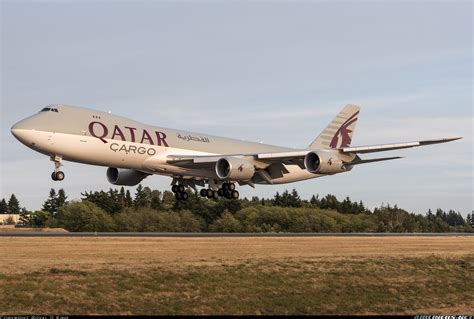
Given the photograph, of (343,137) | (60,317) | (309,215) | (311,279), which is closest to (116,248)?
(311,279)

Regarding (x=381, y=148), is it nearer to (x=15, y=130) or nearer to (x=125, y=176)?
(x=125, y=176)

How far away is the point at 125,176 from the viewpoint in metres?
61.4

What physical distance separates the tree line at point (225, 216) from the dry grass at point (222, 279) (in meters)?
23.2

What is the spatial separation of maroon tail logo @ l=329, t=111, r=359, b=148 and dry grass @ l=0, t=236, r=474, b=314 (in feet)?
69.6

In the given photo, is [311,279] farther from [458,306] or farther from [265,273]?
[458,306]

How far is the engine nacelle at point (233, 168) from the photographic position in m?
55.8

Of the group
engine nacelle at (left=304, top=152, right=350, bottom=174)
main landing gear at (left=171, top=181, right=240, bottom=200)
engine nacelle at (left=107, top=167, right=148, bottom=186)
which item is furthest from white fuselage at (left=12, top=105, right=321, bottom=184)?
engine nacelle at (left=304, top=152, right=350, bottom=174)

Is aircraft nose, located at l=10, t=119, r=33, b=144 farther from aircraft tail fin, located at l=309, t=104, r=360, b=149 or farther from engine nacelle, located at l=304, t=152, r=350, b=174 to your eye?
aircraft tail fin, located at l=309, t=104, r=360, b=149

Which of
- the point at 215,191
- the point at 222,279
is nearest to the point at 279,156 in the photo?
the point at 215,191

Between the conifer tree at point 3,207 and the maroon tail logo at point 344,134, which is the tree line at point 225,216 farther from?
the conifer tree at point 3,207

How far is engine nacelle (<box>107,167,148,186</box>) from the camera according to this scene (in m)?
61.2

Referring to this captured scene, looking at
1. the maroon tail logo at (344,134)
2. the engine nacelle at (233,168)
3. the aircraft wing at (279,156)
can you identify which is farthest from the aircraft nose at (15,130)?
the maroon tail logo at (344,134)

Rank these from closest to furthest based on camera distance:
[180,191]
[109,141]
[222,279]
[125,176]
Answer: [222,279], [109,141], [125,176], [180,191]

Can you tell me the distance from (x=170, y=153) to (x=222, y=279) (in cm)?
1982
